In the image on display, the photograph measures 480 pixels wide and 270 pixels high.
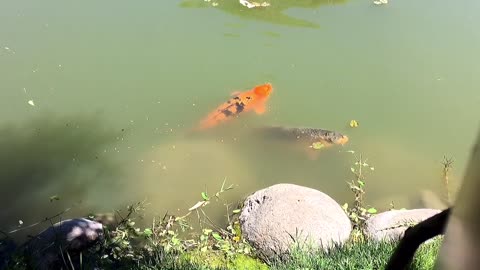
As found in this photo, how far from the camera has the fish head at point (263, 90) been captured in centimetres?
566

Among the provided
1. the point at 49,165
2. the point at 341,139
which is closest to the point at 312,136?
the point at 341,139

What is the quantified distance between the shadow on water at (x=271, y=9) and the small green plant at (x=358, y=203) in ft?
8.47

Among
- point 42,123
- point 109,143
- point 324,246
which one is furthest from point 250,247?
point 42,123

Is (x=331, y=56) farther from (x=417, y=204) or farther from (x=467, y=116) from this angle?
(x=417, y=204)

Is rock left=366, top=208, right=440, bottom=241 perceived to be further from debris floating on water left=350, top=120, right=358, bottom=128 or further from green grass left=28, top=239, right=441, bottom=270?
debris floating on water left=350, top=120, right=358, bottom=128

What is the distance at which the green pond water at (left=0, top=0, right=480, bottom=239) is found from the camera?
491 centimetres

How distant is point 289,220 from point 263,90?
2.03 meters

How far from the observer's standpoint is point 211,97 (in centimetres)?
577

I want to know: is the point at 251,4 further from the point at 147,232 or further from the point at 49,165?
the point at 147,232

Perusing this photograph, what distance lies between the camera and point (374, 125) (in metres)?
5.57

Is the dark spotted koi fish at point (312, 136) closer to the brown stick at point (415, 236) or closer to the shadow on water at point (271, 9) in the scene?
the shadow on water at point (271, 9)

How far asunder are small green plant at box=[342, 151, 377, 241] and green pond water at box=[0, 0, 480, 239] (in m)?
0.09

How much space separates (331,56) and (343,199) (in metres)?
2.23

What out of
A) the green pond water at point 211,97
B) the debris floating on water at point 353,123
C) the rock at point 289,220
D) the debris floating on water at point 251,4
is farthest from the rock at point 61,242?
the debris floating on water at point 251,4
